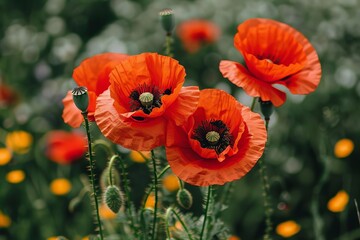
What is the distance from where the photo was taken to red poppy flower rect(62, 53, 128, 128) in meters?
1.69

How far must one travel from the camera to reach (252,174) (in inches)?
126

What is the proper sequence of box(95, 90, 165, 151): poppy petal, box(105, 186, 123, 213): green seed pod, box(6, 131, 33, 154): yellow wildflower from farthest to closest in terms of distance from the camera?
box(6, 131, 33, 154): yellow wildflower → box(105, 186, 123, 213): green seed pod → box(95, 90, 165, 151): poppy petal

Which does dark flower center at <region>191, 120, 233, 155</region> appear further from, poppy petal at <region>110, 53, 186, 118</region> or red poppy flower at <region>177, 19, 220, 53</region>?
red poppy flower at <region>177, 19, 220, 53</region>

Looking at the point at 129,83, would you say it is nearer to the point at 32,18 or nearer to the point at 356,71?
the point at 356,71

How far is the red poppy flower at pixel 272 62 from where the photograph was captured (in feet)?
5.43

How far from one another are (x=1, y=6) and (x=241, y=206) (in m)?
2.63

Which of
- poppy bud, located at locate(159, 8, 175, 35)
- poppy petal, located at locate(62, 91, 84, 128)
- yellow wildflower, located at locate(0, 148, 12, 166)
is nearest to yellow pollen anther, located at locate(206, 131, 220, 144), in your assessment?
poppy petal, located at locate(62, 91, 84, 128)

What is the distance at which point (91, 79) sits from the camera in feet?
5.70

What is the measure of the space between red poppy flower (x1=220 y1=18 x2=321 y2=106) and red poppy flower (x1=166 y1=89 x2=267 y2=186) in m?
0.09

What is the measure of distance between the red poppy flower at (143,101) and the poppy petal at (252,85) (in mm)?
171

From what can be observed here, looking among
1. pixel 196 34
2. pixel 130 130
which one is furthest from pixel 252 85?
pixel 196 34

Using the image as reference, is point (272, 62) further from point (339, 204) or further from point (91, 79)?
point (339, 204)

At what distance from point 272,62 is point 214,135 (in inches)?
11.2

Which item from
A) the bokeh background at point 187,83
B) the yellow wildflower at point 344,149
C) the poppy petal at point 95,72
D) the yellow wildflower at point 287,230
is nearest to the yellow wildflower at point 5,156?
the bokeh background at point 187,83
